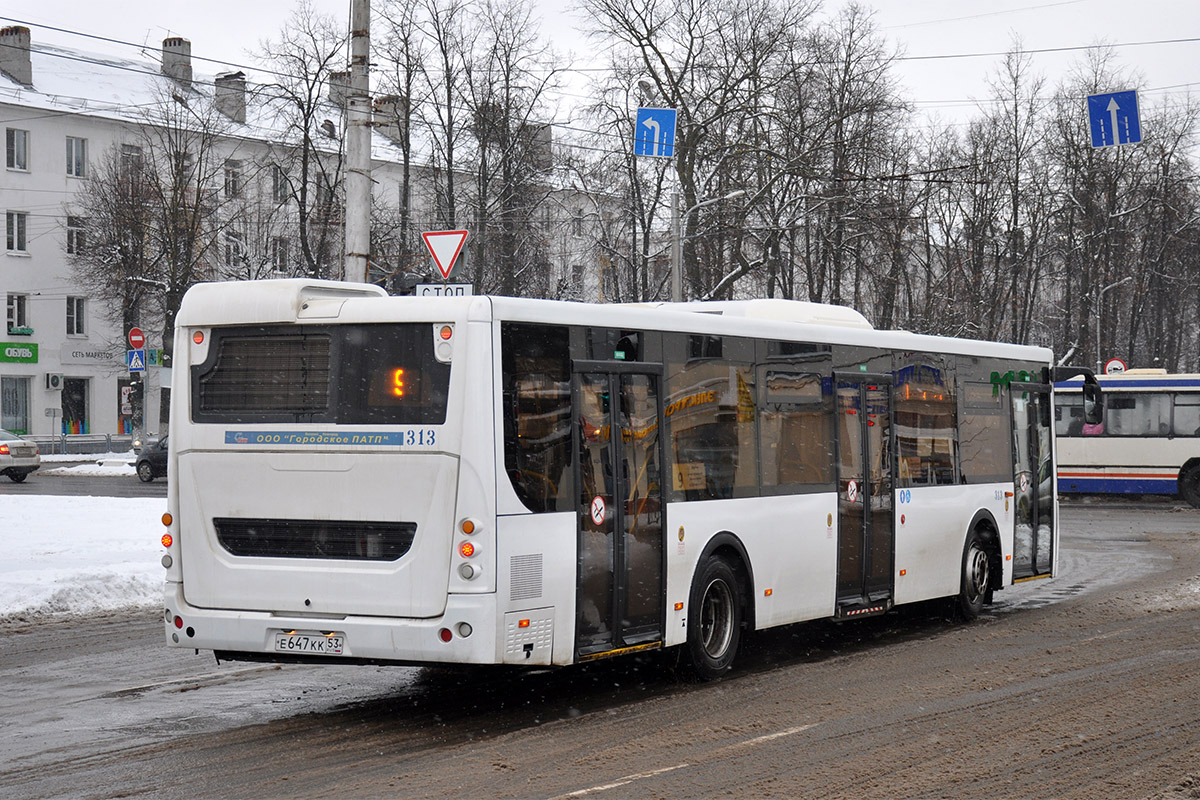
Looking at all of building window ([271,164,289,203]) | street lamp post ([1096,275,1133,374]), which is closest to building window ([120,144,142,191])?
building window ([271,164,289,203])

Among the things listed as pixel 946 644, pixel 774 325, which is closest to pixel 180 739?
pixel 774 325

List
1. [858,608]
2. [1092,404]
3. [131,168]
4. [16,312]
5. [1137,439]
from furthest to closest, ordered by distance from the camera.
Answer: [16,312] → [131,168] → [1137,439] → [1092,404] → [858,608]

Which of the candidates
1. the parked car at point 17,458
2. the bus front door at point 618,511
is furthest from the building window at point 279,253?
the bus front door at point 618,511

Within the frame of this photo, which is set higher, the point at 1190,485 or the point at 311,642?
the point at 311,642

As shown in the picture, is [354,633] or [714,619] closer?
[354,633]

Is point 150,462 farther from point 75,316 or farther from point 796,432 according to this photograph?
point 796,432

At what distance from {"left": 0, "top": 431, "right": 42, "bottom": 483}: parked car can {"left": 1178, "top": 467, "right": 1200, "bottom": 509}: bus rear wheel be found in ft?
95.1

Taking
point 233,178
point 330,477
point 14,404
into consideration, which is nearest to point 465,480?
point 330,477

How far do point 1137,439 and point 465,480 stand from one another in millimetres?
27434

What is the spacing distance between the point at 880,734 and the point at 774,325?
3.90 meters

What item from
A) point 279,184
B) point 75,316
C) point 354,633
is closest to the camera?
point 354,633

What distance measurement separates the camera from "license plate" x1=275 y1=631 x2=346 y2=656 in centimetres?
841

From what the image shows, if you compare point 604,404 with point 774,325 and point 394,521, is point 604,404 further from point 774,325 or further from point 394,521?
point 774,325

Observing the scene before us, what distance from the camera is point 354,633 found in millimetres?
8375
